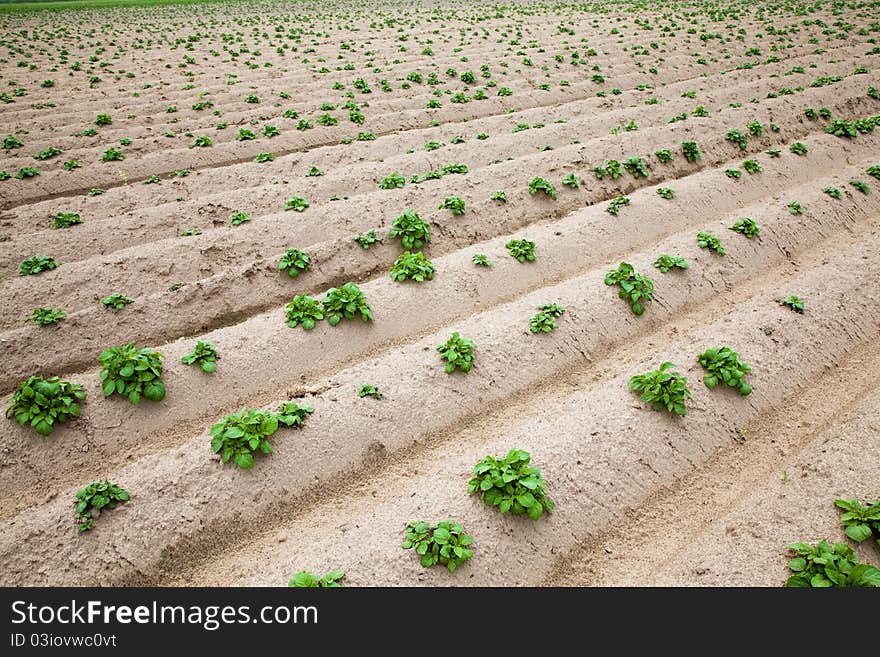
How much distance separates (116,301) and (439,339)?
5.79m

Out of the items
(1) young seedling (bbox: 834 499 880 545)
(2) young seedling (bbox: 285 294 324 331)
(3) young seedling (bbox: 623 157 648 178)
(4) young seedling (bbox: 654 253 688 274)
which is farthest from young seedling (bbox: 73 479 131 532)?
(3) young seedling (bbox: 623 157 648 178)

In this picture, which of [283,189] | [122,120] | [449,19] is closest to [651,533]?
[283,189]

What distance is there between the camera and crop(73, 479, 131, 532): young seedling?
6004 millimetres

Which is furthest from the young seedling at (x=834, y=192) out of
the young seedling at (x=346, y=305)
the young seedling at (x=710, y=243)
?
the young seedling at (x=346, y=305)

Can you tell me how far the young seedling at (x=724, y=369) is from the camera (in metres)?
7.62

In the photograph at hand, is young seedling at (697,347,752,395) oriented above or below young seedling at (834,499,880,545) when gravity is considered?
above

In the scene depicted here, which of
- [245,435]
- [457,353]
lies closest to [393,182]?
[457,353]

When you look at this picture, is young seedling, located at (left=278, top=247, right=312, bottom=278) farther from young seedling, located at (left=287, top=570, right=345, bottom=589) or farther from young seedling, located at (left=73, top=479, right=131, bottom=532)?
young seedling, located at (left=287, top=570, right=345, bottom=589)

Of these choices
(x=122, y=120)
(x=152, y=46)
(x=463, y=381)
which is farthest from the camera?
(x=152, y=46)

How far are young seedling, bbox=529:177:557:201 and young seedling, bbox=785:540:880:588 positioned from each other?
913 centimetres

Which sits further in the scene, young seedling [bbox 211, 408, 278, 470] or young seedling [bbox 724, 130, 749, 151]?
young seedling [bbox 724, 130, 749, 151]

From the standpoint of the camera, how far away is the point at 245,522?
20.9ft
